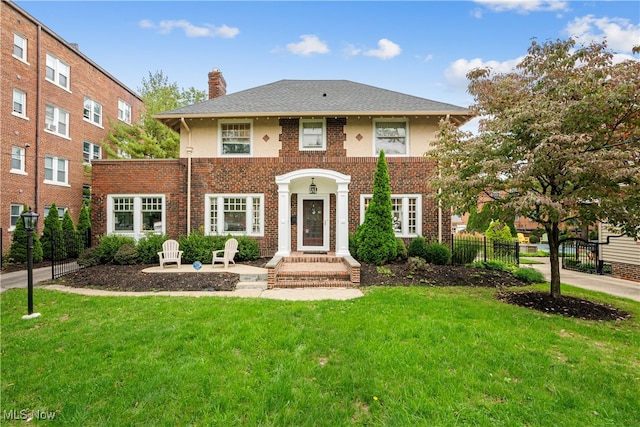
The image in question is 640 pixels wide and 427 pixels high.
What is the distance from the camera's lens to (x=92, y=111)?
731 inches

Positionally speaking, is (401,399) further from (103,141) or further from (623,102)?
(103,141)

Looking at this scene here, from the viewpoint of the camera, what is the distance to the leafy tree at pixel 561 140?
5.13m

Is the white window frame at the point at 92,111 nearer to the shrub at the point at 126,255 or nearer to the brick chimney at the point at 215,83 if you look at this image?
the brick chimney at the point at 215,83

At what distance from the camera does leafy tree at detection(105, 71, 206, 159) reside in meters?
17.5

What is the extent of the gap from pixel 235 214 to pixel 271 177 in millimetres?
2056

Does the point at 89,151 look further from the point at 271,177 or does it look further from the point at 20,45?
the point at 271,177

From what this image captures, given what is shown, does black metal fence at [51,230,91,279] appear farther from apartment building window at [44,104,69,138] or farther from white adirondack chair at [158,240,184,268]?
apartment building window at [44,104,69,138]

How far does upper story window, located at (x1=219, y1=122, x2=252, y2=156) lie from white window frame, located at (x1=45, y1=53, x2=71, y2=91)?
38.2 ft

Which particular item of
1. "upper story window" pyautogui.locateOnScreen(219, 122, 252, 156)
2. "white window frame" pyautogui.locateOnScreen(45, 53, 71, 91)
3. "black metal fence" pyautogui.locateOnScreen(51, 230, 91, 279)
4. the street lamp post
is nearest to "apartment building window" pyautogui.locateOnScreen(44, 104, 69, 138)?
"white window frame" pyautogui.locateOnScreen(45, 53, 71, 91)

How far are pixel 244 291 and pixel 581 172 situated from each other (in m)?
7.36

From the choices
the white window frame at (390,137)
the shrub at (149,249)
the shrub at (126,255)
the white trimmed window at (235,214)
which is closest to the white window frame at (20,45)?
the shrub at (126,255)

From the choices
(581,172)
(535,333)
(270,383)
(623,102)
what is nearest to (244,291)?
(270,383)

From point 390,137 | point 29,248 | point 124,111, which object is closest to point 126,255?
point 29,248

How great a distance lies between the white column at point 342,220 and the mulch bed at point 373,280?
1.30 meters
